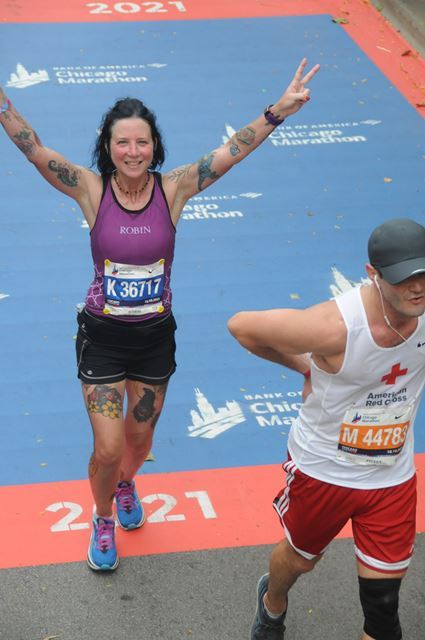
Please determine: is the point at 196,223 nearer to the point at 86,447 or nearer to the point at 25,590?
the point at 86,447

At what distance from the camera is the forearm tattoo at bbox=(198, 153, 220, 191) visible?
4.77 m

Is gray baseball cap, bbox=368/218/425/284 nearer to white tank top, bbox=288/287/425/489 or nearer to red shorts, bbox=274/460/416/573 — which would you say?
white tank top, bbox=288/287/425/489

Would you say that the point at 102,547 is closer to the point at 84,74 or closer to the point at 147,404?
the point at 147,404

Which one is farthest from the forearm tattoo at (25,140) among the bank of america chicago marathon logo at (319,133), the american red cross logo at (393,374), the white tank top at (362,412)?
the bank of america chicago marathon logo at (319,133)

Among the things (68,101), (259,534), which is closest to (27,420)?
(259,534)

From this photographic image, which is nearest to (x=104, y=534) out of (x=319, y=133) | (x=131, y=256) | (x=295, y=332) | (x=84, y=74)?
(x=131, y=256)

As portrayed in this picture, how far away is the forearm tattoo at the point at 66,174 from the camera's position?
4.62 m

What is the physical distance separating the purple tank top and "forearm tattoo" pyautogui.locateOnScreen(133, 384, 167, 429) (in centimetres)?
37

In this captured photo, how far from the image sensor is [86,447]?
5879mm

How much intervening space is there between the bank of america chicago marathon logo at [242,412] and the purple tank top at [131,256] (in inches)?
62.9

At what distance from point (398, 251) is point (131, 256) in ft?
4.37

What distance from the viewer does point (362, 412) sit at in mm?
3861

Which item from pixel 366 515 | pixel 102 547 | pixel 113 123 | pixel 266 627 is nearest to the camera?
pixel 366 515

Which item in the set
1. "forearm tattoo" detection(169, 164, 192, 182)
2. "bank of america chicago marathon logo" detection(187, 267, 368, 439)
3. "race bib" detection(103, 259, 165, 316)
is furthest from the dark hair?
"bank of america chicago marathon logo" detection(187, 267, 368, 439)
